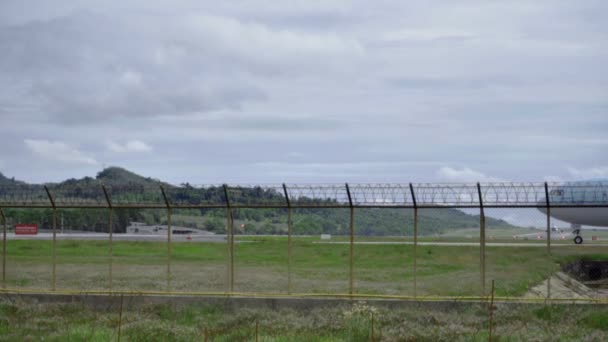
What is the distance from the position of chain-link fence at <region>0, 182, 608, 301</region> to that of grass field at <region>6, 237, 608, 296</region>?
87mm

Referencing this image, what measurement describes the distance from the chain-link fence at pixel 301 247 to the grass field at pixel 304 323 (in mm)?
1038

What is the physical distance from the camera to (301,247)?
45.2 metres

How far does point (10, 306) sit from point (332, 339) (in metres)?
9.24

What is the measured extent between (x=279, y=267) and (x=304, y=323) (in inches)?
740

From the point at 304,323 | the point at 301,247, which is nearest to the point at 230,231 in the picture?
the point at 304,323

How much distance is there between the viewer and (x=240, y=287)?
25500 millimetres

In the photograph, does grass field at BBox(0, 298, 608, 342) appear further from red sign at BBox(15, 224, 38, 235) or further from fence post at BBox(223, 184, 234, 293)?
red sign at BBox(15, 224, 38, 235)

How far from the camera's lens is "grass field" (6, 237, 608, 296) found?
1016 inches

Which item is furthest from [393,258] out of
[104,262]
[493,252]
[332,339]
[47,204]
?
[332,339]

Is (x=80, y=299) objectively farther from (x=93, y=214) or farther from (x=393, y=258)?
(x=393, y=258)

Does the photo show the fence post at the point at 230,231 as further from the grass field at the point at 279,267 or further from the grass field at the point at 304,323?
the grass field at the point at 279,267

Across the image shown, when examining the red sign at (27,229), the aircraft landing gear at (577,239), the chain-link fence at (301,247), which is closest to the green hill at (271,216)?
the chain-link fence at (301,247)

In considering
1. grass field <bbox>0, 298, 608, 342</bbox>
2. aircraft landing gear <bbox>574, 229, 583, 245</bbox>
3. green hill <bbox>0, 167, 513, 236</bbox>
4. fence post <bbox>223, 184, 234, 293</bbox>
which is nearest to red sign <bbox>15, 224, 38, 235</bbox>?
green hill <bbox>0, 167, 513, 236</bbox>

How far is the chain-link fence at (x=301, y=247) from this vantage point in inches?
842
